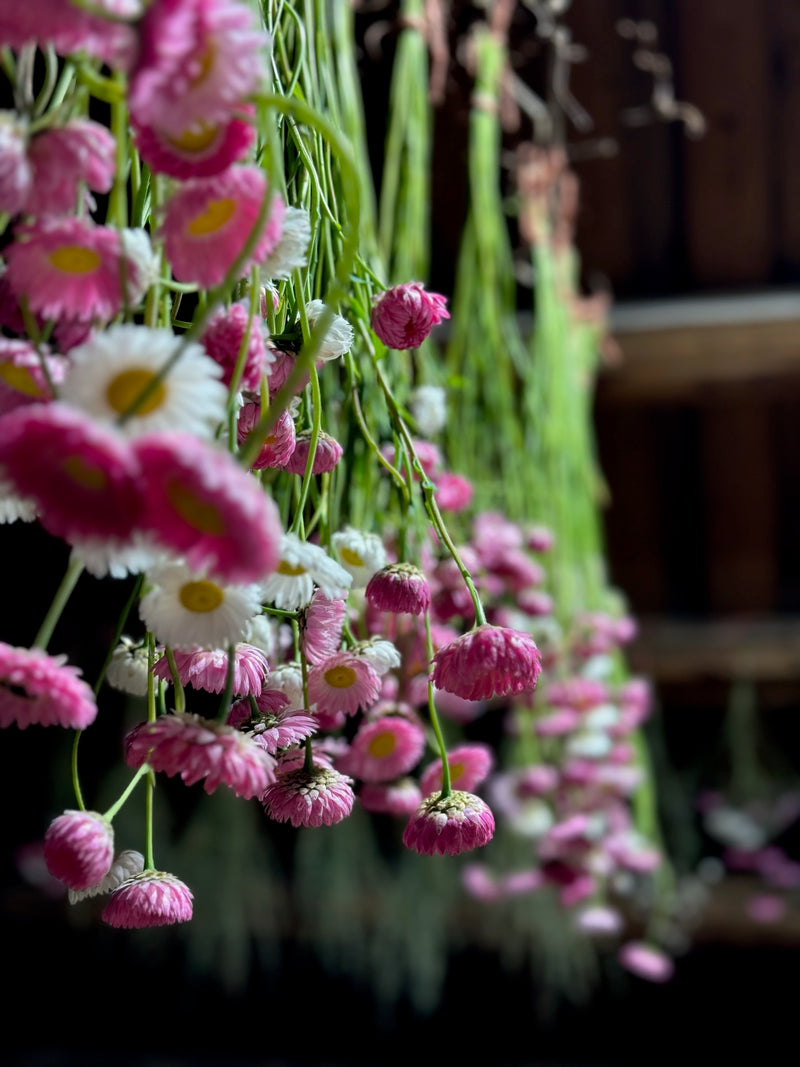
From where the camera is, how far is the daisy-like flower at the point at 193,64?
0.22 meters

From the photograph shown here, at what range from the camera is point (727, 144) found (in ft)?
5.71

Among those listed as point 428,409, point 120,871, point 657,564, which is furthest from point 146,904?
point 657,564

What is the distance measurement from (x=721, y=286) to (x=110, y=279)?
1743 mm

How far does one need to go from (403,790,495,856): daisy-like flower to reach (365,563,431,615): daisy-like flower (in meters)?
0.08

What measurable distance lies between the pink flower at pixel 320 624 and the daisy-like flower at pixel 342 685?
0.05ft

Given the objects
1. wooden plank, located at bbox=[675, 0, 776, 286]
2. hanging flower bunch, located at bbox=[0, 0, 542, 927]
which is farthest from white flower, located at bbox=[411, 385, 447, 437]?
wooden plank, located at bbox=[675, 0, 776, 286]

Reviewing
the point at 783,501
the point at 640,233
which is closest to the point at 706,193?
the point at 640,233

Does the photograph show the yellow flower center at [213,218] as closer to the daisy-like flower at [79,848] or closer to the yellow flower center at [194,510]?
the yellow flower center at [194,510]

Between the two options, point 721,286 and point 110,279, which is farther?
point 721,286

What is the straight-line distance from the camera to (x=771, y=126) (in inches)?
67.8

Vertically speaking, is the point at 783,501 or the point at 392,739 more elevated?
the point at 783,501

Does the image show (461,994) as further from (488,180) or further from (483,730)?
(488,180)

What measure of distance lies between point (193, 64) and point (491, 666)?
0.23 metres

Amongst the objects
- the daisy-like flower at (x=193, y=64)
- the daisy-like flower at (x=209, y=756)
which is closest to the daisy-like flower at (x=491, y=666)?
the daisy-like flower at (x=209, y=756)
